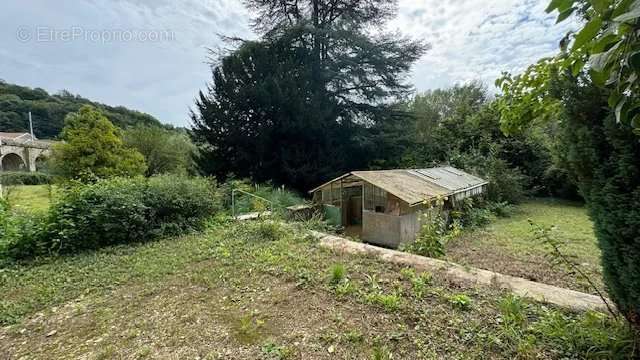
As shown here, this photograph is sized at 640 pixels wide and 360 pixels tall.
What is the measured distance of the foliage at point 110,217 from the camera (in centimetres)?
516

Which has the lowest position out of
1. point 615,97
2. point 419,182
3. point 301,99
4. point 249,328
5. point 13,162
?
point 249,328

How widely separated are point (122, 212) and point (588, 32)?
6.80 m

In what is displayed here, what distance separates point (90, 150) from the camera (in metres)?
10.9

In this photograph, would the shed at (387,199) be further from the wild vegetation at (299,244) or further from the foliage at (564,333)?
the foliage at (564,333)

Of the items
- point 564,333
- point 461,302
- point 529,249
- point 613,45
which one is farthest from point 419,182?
point 613,45

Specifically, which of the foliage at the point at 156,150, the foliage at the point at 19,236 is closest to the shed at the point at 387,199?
the foliage at the point at 19,236

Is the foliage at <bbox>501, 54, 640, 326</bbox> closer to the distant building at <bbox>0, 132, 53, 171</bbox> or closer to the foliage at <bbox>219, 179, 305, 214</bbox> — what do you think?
the foliage at <bbox>219, 179, 305, 214</bbox>

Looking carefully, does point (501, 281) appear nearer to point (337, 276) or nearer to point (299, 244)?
point (337, 276)

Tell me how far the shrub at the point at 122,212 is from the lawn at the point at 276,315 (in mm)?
987

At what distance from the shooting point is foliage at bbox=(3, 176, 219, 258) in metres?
5.16

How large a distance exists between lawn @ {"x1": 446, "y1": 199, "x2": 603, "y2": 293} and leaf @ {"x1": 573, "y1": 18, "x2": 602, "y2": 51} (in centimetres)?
355

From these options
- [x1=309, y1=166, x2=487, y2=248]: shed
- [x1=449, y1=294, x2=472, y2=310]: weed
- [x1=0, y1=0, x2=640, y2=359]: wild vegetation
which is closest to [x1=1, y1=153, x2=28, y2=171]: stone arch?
[x1=0, y1=0, x2=640, y2=359]: wild vegetation

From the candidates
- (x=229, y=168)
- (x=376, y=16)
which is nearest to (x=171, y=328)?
(x=229, y=168)

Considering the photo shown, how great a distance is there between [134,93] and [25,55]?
270 centimetres
